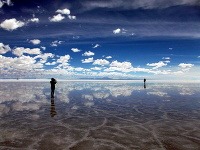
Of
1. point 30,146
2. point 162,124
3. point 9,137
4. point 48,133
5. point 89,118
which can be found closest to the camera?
point 30,146

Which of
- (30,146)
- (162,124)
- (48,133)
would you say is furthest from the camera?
(162,124)

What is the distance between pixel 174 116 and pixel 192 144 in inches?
220

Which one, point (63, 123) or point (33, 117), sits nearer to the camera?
point (63, 123)

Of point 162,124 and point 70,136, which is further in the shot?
point 162,124

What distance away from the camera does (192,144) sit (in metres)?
8.05

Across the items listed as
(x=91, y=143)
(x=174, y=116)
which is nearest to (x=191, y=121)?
(x=174, y=116)

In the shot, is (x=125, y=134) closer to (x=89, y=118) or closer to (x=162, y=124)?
(x=162, y=124)

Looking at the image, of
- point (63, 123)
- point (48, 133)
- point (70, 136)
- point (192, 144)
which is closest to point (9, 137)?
point (48, 133)

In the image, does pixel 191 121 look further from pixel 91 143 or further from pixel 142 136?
pixel 91 143

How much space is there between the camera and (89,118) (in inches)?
502

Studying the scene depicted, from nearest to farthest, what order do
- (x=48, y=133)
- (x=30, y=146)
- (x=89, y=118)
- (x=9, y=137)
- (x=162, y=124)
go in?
(x=30, y=146) < (x=9, y=137) < (x=48, y=133) < (x=162, y=124) < (x=89, y=118)

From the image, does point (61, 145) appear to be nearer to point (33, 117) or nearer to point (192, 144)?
point (192, 144)

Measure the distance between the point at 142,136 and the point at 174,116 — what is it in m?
5.30

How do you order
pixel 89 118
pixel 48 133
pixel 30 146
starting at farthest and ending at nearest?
pixel 89 118 → pixel 48 133 → pixel 30 146
